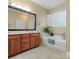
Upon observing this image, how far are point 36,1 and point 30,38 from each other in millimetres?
2047

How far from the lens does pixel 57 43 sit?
4207 millimetres

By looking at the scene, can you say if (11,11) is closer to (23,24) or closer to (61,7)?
(23,24)

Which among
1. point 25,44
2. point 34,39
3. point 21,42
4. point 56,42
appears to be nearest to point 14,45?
point 21,42

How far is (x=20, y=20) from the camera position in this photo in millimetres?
4156

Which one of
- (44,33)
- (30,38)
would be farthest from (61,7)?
(30,38)

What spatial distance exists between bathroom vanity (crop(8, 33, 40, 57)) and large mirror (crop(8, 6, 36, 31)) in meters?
0.54

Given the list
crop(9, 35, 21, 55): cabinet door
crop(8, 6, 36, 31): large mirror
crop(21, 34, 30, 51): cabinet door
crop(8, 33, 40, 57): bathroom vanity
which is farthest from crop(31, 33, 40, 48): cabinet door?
crop(9, 35, 21, 55): cabinet door

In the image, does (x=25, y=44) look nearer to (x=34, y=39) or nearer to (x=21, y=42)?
(x=21, y=42)

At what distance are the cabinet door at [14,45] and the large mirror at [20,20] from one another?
1.97 ft

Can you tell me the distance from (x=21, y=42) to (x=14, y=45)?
1.37 feet

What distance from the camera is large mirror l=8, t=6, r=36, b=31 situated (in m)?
3.64

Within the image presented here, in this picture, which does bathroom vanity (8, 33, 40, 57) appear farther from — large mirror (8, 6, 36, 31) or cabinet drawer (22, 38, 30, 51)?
large mirror (8, 6, 36, 31)
